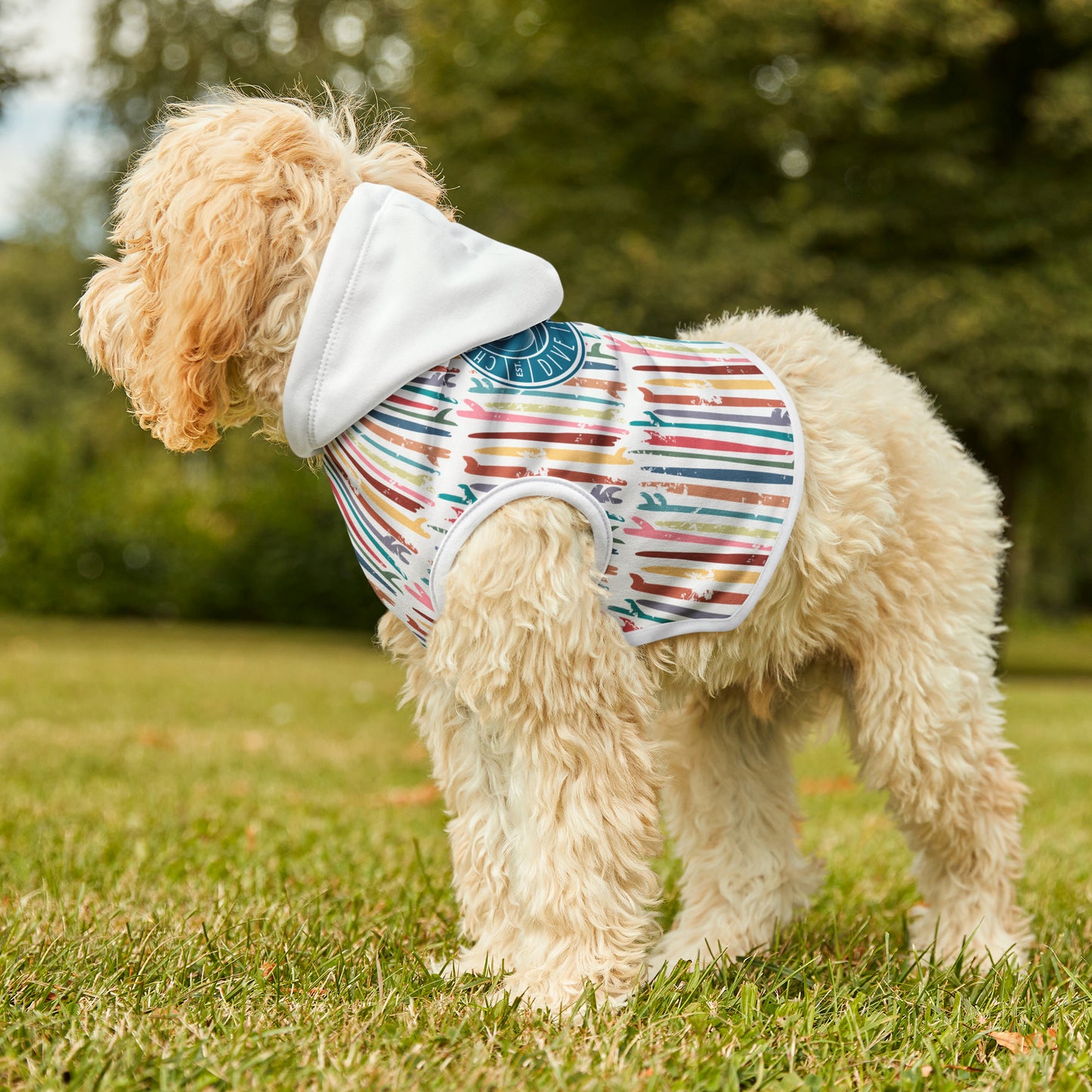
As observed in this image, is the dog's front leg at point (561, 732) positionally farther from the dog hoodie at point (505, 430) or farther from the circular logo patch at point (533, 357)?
the circular logo patch at point (533, 357)

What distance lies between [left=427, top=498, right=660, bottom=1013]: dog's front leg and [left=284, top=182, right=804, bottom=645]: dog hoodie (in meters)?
0.08

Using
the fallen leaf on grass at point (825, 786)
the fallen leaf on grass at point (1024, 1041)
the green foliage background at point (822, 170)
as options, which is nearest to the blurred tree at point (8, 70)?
the green foliage background at point (822, 170)

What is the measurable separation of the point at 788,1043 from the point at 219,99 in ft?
8.20

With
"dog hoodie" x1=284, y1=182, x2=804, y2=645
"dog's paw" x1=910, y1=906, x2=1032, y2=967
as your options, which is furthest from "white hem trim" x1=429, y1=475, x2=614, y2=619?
"dog's paw" x1=910, y1=906, x2=1032, y2=967

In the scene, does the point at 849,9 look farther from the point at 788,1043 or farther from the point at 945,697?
the point at 788,1043

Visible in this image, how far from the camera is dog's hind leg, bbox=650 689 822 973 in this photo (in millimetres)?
3297

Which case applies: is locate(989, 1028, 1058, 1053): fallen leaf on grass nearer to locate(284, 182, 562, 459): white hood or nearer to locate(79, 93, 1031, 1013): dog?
locate(79, 93, 1031, 1013): dog

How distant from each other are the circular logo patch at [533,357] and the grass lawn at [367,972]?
4.36ft

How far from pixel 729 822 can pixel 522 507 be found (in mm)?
1413

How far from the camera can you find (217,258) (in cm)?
245

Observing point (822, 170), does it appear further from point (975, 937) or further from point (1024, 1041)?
point (1024, 1041)

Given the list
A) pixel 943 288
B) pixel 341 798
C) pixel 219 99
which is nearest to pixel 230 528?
pixel 943 288

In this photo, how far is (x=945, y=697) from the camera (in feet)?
9.64

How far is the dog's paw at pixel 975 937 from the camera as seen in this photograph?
3.12 metres
